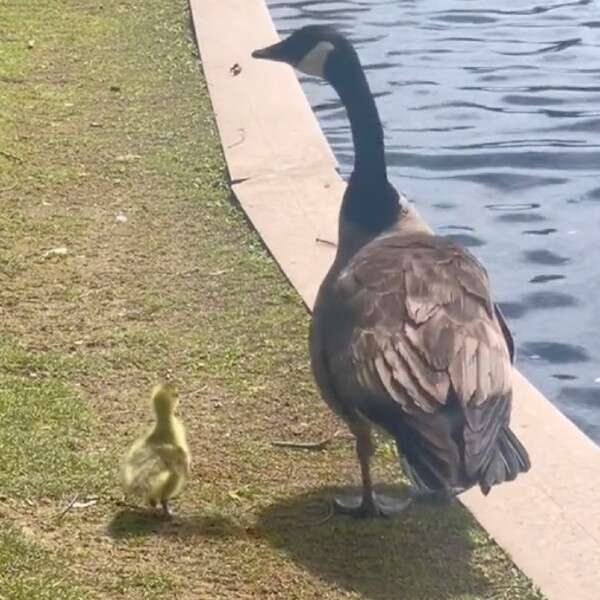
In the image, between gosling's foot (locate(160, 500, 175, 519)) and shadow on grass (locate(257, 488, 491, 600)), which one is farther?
gosling's foot (locate(160, 500, 175, 519))

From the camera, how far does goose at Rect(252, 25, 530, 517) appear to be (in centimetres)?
439

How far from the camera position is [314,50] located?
600cm

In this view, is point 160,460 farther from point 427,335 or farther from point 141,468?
point 427,335

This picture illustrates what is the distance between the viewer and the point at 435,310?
4.78m

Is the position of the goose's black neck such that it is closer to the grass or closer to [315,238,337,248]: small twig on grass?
the grass

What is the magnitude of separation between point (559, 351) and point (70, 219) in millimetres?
2224

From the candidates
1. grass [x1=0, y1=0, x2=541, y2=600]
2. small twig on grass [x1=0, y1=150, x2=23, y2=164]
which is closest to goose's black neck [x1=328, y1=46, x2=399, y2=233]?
grass [x1=0, y1=0, x2=541, y2=600]

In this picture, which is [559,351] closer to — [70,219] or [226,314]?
[226,314]

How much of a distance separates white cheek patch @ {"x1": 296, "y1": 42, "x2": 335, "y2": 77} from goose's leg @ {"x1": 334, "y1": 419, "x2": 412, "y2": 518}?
159cm

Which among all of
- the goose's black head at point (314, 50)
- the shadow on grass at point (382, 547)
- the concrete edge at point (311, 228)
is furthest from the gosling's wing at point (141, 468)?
the goose's black head at point (314, 50)

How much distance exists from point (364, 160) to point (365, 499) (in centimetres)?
136

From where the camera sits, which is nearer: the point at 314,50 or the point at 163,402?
the point at 163,402

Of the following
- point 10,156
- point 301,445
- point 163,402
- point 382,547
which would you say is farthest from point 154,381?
point 10,156

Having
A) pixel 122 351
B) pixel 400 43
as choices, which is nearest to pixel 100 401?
pixel 122 351
